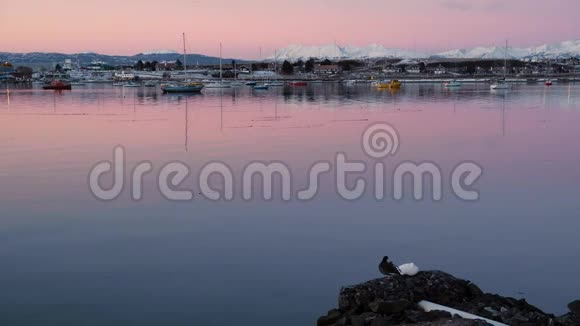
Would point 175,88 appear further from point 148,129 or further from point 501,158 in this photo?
point 501,158

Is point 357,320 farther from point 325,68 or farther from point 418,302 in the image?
point 325,68

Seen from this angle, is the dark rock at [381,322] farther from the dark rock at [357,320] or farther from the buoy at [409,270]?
the buoy at [409,270]

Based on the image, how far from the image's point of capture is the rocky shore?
5273mm

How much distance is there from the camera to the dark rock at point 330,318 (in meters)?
5.77

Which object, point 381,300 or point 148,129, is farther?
point 148,129

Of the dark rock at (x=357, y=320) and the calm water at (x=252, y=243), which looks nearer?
the dark rock at (x=357, y=320)

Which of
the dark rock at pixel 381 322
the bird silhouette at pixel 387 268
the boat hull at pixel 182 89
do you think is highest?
the boat hull at pixel 182 89

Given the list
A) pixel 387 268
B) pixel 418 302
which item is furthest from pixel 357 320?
pixel 387 268

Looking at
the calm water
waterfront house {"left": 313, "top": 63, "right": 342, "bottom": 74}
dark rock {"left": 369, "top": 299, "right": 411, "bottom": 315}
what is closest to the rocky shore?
dark rock {"left": 369, "top": 299, "right": 411, "bottom": 315}

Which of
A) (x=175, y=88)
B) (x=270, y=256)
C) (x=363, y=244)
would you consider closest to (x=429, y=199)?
(x=363, y=244)

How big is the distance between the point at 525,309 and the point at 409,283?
103 cm

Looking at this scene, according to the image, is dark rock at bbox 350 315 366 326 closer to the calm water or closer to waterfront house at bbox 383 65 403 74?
the calm water

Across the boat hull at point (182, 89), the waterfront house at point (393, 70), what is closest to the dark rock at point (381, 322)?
the boat hull at point (182, 89)

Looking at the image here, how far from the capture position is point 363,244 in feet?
28.4
